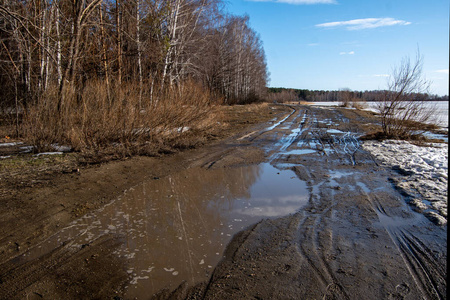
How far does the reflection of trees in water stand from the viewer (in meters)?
3.42

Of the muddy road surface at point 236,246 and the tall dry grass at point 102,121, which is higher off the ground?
the tall dry grass at point 102,121

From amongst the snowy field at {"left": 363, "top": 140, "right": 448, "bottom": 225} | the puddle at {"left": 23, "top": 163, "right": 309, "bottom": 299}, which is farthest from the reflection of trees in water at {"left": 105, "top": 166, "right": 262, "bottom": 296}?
the snowy field at {"left": 363, "top": 140, "right": 448, "bottom": 225}

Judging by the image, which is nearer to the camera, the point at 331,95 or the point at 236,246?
the point at 236,246

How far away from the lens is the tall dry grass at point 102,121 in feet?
30.5

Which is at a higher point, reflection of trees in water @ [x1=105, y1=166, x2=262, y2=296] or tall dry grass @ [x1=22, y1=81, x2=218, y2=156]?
tall dry grass @ [x1=22, y1=81, x2=218, y2=156]

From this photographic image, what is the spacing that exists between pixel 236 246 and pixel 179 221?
3.77ft

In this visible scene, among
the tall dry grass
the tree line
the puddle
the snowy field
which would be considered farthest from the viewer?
the tree line

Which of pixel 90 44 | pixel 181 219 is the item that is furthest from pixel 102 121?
pixel 181 219

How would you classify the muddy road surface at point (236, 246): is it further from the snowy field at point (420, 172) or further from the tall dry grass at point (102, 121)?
the tall dry grass at point (102, 121)

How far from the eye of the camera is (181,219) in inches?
187

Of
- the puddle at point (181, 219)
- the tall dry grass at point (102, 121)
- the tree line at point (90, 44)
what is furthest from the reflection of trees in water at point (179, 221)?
the tree line at point (90, 44)

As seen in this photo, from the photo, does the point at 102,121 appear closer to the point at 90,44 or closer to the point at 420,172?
the point at 90,44

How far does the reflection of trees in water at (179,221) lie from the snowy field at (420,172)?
3.23 meters

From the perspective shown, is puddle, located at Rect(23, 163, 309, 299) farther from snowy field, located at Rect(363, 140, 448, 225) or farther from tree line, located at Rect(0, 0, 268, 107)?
tree line, located at Rect(0, 0, 268, 107)
